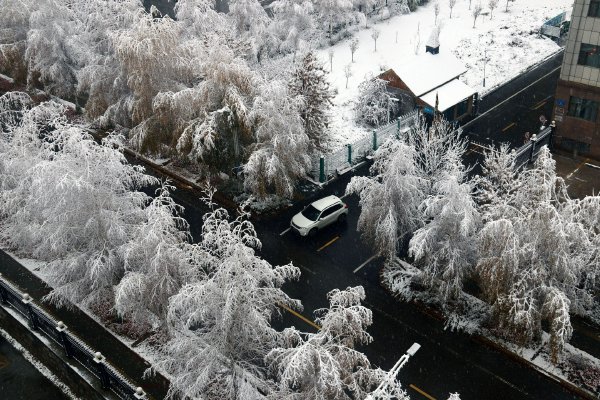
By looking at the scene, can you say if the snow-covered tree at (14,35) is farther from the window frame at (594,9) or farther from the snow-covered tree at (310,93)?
the window frame at (594,9)

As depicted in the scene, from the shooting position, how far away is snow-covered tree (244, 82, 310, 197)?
1209 inches

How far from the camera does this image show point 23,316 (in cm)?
2338

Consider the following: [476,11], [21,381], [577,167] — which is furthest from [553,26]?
[21,381]

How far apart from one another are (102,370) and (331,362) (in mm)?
9388

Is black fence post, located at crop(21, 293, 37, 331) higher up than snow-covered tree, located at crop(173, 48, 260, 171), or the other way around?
snow-covered tree, located at crop(173, 48, 260, 171)

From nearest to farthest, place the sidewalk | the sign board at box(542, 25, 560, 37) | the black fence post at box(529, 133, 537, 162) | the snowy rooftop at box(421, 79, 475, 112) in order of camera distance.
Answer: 1. the sidewalk
2. the black fence post at box(529, 133, 537, 162)
3. the snowy rooftop at box(421, 79, 475, 112)
4. the sign board at box(542, 25, 560, 37)

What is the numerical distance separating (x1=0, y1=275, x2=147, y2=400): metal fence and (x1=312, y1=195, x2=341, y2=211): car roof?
14.6 m

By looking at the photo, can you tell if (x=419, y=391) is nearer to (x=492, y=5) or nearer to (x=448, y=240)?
(x=448, y=240)

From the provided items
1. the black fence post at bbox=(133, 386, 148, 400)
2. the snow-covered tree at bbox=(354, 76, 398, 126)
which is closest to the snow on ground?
the black fence post at bbox=(133, 386, 148, 400)

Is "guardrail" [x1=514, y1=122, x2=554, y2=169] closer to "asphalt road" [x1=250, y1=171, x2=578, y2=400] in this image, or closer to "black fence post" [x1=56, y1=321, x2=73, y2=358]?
"asphalt road" [x1=250, y1=171, x2=578, y2=400]

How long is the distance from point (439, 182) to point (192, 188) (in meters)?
17.6

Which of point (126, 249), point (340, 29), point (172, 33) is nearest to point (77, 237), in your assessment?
point (126, 249)

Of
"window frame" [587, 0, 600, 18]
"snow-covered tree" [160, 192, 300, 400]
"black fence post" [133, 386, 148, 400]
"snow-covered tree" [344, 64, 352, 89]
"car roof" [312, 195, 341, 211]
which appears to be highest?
"window frame" [587, 0, 600, 18]

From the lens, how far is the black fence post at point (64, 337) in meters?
20.4
